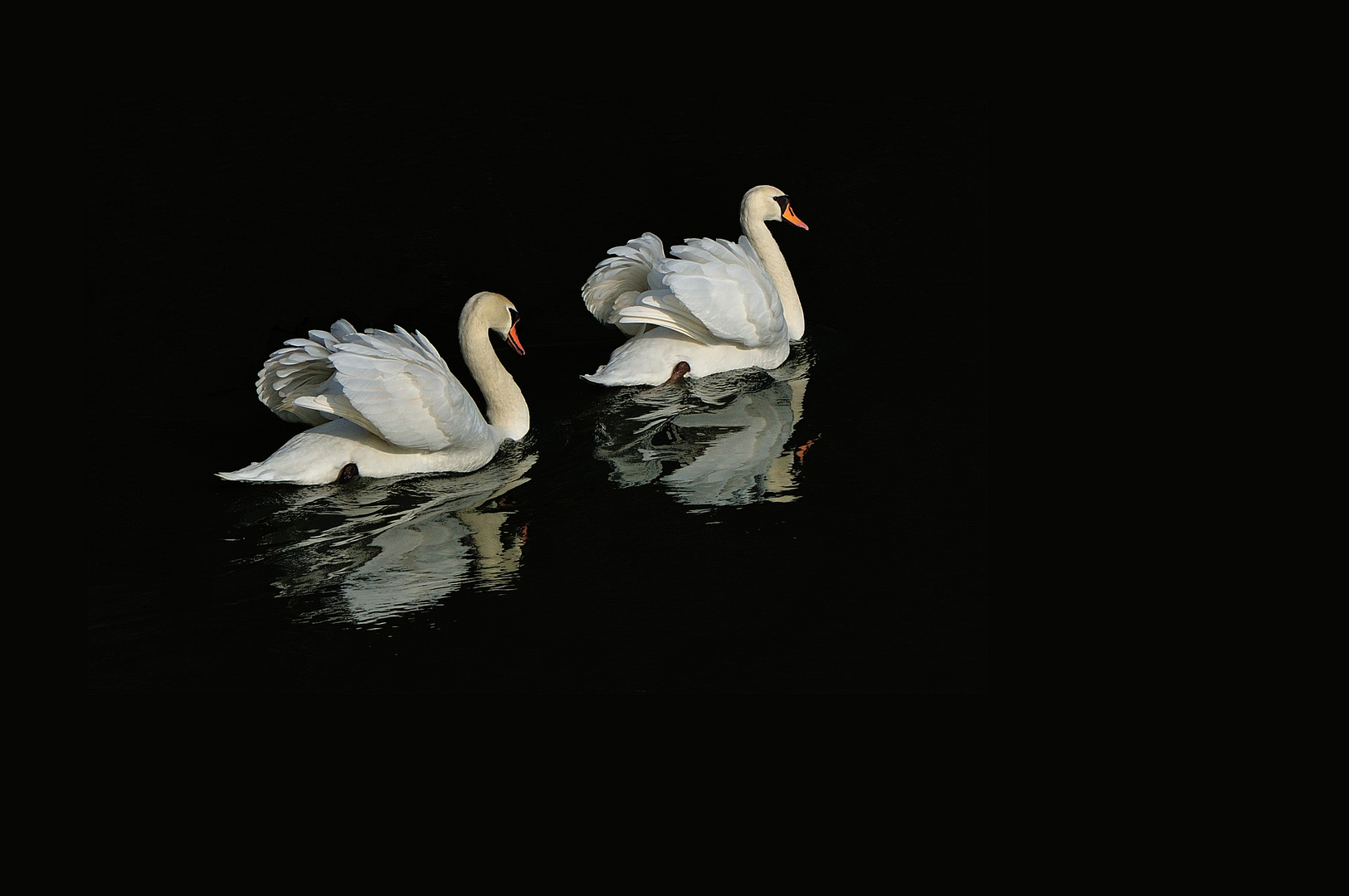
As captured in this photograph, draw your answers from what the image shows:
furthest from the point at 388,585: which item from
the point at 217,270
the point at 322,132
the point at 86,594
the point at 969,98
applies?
the point at 969,98

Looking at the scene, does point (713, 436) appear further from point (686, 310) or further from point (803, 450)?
point (686, 310)

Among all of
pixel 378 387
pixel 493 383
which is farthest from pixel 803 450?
pixel 378 387

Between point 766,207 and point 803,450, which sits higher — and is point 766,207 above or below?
above

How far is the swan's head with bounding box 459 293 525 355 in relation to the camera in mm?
8719

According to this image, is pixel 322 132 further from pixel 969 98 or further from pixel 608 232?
pixel 969 98

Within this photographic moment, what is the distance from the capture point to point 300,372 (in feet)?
26.8

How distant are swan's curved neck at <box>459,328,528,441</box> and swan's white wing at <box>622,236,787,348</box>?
1359 mm

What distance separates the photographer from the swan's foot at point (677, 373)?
1004 centimetres

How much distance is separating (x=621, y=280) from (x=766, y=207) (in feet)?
5.32

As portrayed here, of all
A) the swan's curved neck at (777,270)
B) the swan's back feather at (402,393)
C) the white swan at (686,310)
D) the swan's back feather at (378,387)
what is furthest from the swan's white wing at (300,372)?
the swan's curved neck at (777,270)

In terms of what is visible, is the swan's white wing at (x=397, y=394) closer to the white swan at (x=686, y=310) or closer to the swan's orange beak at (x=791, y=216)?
the white swan at (x=686, y=310)

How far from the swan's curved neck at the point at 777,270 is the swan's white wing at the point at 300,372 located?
156 inches

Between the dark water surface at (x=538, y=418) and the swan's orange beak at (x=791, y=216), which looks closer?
the dark water surface at (x=538, y=418)

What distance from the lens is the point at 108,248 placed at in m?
12.1
